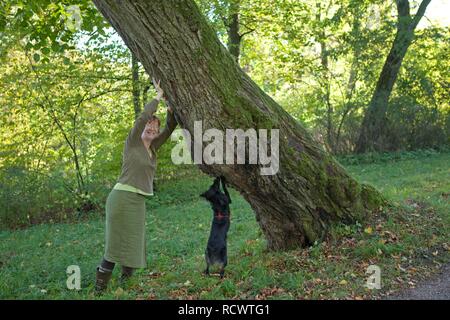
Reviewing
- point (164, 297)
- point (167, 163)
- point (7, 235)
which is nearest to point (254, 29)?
point (167, 163)

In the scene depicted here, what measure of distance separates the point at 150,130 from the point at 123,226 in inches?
45.4

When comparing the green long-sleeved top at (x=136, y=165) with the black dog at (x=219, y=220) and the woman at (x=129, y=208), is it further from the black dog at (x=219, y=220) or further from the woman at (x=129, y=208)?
the black dog at (x=219, y=220)

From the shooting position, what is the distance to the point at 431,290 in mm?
5137

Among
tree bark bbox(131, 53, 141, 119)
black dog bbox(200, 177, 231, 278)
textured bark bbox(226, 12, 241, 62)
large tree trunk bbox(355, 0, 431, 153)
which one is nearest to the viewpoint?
black dog bbox(200, 177, 231, 278)

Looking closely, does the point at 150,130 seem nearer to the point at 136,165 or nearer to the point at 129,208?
the point at 136,165

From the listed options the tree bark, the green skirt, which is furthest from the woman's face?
Result: the tree bark

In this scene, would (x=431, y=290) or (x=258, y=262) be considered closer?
(x=431, y=290)

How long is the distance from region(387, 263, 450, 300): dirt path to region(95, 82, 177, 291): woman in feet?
9.34

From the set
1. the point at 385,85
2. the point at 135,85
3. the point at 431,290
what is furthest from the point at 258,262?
the point at 385,85

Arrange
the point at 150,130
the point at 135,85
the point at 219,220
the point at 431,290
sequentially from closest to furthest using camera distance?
the point at 431,290 < the point at 219,220 < the point at 150,130 < the point at 135,85

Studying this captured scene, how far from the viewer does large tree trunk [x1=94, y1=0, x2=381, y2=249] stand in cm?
498

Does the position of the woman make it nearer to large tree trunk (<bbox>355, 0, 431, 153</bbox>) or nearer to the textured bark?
large tree trunk (<bbox>355, 0, 431, 153</bbox>)

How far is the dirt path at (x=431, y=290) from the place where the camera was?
496 cm

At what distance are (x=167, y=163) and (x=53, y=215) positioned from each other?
149 inches
